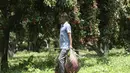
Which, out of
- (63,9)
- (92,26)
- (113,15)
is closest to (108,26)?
(113,15)

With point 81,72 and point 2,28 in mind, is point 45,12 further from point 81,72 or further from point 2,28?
point 81,72

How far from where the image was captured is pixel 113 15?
16766mm

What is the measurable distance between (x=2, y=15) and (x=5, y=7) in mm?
380

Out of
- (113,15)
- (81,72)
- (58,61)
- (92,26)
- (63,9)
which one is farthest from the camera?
(113,15)

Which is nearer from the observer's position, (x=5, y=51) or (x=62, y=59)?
(x=62, y=59)

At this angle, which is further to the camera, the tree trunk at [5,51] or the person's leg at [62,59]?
the tree trunk at [5,51]

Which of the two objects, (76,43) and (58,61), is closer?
(58,61)

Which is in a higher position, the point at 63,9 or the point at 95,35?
the point at 63,9

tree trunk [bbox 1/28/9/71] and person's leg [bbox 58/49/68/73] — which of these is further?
tree trunk [bbox 1/28/9/71]

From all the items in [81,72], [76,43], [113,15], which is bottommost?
[81,72]

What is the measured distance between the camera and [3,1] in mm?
15227

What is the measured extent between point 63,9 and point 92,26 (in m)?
1.64

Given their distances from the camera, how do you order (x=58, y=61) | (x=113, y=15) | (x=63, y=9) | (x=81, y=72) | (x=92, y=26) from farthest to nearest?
(x=113, y=15) → (x=92, y=26) → (x=63, y=9) → (x=81, y=72) → (x=58, y=61)

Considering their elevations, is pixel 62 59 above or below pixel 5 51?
below
